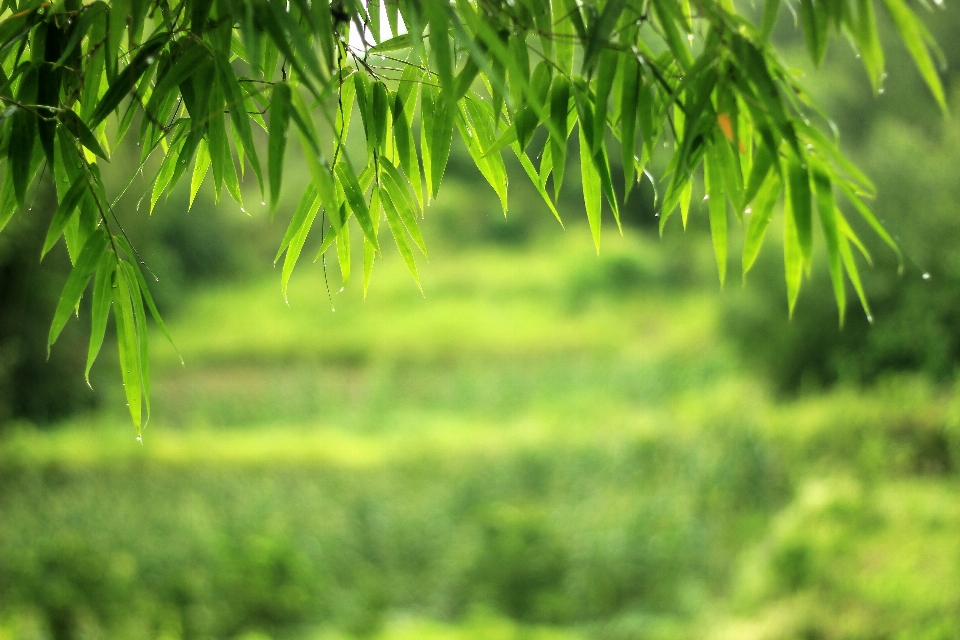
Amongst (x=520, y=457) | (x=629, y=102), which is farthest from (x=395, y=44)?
(x=520, y=457)

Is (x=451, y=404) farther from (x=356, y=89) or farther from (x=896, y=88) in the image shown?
(x=356, y=89)

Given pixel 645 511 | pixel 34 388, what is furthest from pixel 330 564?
pixel 34 388

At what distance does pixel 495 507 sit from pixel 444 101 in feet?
14.2

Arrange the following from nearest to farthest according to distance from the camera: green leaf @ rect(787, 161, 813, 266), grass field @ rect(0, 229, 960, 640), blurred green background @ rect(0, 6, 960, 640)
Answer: green leaf @ rect(787, 161, 813, 266) < grass field @ rect(0, 229, 960, 640) < blurred green background @ rect(0, 6, 960, 640)

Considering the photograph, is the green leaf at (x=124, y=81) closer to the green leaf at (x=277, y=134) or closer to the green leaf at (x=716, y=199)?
the green leaf at (x=277, y=134)

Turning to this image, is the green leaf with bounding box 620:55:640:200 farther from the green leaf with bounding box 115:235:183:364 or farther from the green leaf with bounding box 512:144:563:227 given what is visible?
the green leaf with bounding box 115:235:183:364

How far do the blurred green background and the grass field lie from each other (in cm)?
2

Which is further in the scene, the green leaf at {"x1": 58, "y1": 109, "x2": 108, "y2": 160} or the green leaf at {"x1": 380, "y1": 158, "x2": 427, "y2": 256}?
the green leaf at {"x1": 380, "y1": 158, "x2": 427, "y2": 256}

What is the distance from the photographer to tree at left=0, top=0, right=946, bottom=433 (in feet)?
2.78

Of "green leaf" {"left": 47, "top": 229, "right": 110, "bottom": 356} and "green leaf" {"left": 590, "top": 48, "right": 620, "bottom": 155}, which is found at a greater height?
"green leaf" {"left": 590, "top": 48, "right": 620, "bottom": 155}

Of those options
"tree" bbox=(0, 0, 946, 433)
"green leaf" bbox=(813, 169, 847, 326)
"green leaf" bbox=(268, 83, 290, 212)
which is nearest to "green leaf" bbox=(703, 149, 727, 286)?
"tree" bbox=(0, 0, 946, 433)

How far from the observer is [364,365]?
34.0 feet

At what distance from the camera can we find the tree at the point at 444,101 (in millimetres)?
847

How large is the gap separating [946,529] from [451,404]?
5.30 meters
